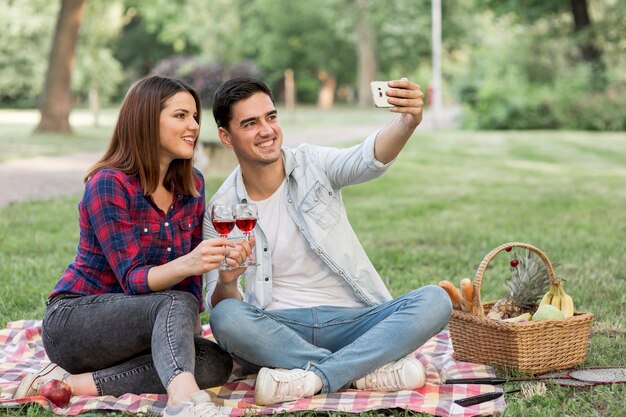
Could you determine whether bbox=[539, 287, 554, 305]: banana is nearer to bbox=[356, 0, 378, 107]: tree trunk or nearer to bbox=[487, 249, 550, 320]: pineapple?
bbox=[487, 249, 550, 320]: pineapple

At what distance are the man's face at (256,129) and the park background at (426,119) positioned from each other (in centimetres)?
150

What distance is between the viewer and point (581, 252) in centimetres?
762

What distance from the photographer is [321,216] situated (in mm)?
4344

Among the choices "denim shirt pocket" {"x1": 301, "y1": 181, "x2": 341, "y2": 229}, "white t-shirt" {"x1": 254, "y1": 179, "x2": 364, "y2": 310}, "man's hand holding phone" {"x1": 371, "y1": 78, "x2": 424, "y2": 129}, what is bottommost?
"white t-shirt" {"x1": 254, "y1": 179, "x2": 364, "y2": 310}

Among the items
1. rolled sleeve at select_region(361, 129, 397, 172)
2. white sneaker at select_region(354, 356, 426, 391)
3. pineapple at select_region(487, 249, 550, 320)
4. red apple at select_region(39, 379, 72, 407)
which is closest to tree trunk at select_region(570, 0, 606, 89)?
pineapple at select_region(487, 249, 550, 320)

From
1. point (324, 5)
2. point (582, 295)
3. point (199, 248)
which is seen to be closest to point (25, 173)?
point (582, 295)

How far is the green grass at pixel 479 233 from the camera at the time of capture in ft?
17.0

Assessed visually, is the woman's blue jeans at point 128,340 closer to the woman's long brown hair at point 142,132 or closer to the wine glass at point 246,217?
the wine glass at point 246,217

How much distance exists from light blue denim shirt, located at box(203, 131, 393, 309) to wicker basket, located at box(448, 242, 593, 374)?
18.9 inches

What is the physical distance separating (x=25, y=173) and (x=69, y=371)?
10314mm

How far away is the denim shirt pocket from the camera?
14.2 ft

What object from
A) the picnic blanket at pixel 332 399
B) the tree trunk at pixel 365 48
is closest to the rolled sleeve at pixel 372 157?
the picnic blanket at pixel 332 399

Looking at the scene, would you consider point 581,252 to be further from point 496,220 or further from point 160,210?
point 160,210

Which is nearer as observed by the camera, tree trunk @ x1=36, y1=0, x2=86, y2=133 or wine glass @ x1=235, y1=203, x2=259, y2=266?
wine glass @ x1=235, y1=203, x2=259, y2=266
